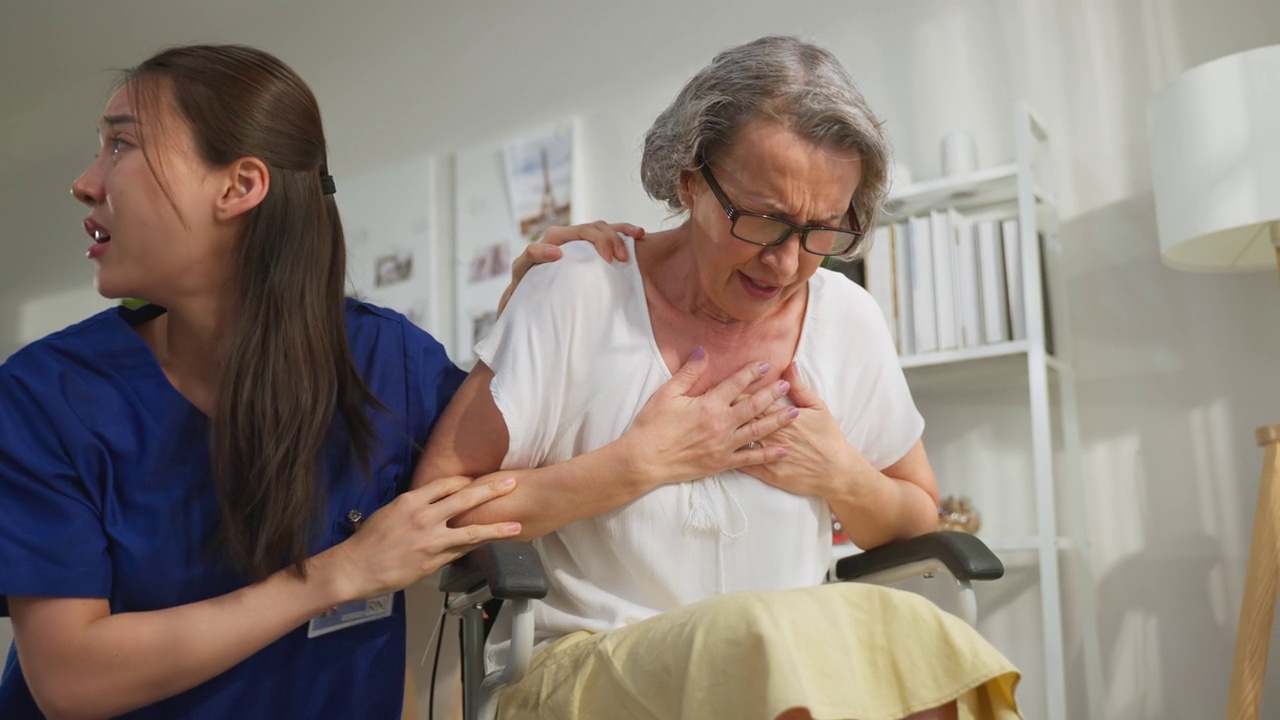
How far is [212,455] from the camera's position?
1.33 m

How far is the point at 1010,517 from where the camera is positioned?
2.64 m

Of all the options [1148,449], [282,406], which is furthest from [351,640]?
[1148,449]

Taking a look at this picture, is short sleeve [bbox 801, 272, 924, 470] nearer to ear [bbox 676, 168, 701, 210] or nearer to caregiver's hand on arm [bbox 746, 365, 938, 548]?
caregiver's hand on arm [bbox 746, 365, 938, 548]

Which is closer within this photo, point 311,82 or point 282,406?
point 282,406

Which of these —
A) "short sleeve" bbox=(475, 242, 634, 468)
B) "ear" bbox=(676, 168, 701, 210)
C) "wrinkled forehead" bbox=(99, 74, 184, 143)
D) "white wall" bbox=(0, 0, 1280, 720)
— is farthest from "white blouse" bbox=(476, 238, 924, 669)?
"white wall" bbox=(0, 0, 1280, 720)

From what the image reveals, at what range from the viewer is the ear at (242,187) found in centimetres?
140

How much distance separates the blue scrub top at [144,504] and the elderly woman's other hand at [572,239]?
22cm

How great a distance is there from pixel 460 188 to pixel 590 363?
7.65 feet

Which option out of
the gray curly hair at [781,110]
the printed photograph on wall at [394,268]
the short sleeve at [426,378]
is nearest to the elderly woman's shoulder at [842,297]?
the gray curly hair at [781,110]

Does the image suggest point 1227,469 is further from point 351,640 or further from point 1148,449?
point 351,640

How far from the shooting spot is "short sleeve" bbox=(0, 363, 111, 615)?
122 centimetres

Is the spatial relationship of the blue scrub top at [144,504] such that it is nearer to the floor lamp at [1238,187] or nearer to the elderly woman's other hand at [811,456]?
the elderly woman's other hand at [811,456]

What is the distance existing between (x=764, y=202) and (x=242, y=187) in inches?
24.5

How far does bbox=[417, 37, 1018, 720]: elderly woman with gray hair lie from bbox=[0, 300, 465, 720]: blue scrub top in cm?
14
